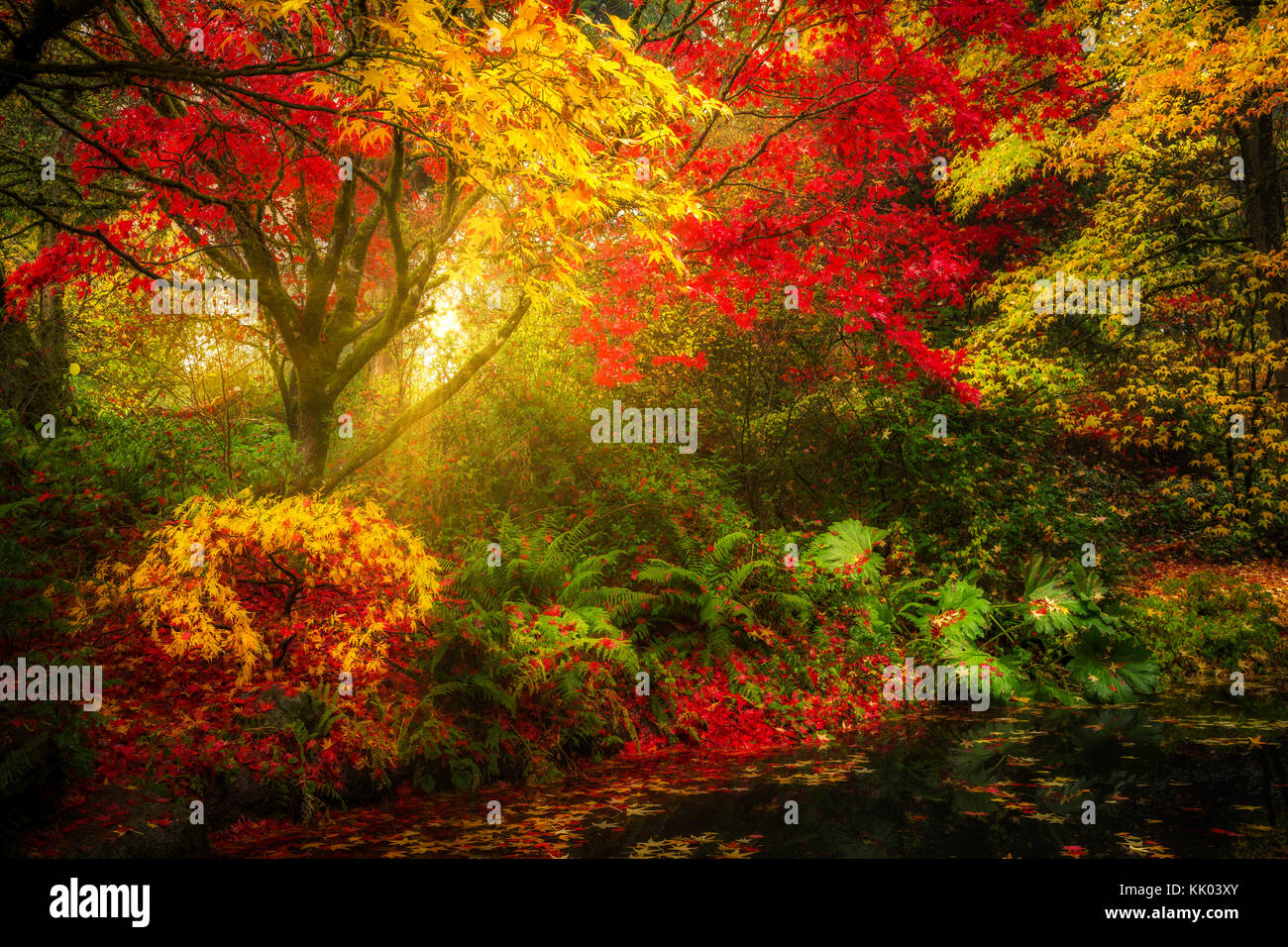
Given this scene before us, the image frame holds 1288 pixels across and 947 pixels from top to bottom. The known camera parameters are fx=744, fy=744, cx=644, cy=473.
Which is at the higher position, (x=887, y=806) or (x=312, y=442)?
(x=312, y=442)

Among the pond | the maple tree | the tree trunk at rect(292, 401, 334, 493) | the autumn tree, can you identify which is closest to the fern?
the maple tree

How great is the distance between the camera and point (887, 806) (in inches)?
195

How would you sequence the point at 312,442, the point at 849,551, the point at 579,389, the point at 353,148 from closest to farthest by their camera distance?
the point at 353,148 → the point at 312,442 → the point at 849,551 → the point at 579,389

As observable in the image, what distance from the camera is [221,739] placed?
15.5 feet

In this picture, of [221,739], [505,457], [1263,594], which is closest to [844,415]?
[505,457]

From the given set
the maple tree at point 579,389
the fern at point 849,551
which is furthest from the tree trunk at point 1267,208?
the fern at point 849,551

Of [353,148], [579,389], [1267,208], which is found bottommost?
[579,389]

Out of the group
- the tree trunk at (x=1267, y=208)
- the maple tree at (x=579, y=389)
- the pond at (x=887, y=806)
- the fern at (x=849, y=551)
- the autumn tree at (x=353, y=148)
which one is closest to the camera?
the autumn tree at (x=353, y=148)

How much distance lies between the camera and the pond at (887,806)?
13.7ft

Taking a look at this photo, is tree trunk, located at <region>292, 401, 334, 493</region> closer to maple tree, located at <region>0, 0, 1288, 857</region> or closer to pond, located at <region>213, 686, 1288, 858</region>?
maple tree, located at <region>0, 0, 1288, 857</region>

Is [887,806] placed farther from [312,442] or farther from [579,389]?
[579,389]

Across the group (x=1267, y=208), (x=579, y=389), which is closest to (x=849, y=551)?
(x=579, y=389)

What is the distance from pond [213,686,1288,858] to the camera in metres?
4.19

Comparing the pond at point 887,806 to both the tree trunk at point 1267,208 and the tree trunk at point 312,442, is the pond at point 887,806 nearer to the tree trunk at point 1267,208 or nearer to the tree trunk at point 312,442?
the tree trunk at point 312,442
